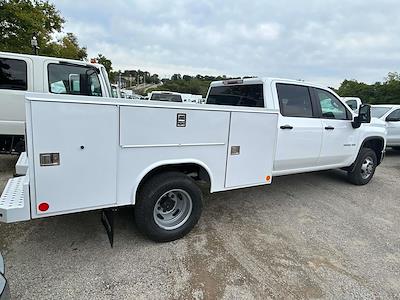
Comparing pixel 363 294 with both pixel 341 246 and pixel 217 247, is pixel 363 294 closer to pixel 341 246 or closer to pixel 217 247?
pixel 341 246

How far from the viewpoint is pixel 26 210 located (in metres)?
2.45

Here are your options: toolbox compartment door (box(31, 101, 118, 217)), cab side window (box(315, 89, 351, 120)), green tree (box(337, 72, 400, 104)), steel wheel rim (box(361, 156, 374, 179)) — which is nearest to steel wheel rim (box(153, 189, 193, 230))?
toolbox compartment door (box(31, 101, 118, 217))

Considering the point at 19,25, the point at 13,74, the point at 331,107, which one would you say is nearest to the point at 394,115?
the point at 331,107

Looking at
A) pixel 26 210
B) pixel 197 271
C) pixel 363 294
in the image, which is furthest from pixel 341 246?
pixel 26 210

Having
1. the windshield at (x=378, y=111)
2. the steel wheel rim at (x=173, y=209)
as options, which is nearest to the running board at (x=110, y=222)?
the steel wheel rim at (x=173, y=209)

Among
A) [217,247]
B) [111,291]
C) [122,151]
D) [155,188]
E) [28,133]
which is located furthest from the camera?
[217,247]

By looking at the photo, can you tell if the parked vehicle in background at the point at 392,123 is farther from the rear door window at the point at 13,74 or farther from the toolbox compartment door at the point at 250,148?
the rear door window at the point at 13,74

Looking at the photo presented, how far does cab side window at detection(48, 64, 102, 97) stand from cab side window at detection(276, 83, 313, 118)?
3.73 m

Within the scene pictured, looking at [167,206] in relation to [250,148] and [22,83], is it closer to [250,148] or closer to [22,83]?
[250,148]

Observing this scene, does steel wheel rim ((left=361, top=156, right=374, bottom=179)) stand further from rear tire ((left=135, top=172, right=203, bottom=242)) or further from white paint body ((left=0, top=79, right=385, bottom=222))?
rear tire ((left=135, top=172, right=203, bottom=242))

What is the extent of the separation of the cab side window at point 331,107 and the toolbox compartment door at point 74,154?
3.71m

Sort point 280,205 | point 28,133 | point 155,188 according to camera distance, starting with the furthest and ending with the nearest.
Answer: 1. point 280,205
2. point 155,188
3. point 28,133

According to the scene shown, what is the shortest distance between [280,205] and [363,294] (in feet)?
6.95

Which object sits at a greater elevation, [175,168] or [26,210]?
[175,168]
